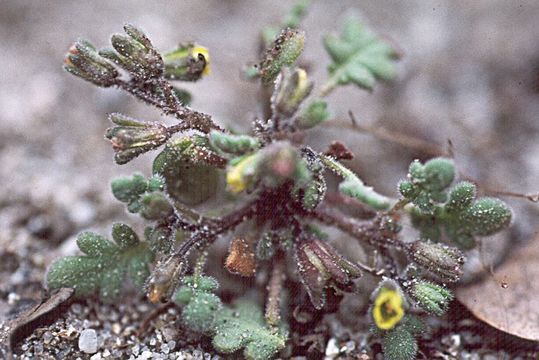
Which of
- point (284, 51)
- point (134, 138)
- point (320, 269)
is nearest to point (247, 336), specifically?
point (320, 269)

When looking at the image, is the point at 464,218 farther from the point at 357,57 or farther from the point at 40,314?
the point at 40,314

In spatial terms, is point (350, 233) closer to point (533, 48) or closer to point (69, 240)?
point (69, 240)

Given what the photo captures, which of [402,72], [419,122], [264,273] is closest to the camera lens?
[264,273]

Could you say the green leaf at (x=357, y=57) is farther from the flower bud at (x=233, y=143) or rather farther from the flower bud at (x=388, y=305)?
the flower bud at (x=388, y=305)

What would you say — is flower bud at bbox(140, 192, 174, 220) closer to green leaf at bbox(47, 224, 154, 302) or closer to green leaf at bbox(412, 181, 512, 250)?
green leaf at bbox(47, 224, 154, 302)

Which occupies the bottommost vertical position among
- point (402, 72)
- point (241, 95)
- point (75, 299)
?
point (75, 299)

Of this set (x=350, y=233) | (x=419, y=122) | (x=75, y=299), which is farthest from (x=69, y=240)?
(x=419, y=122)
